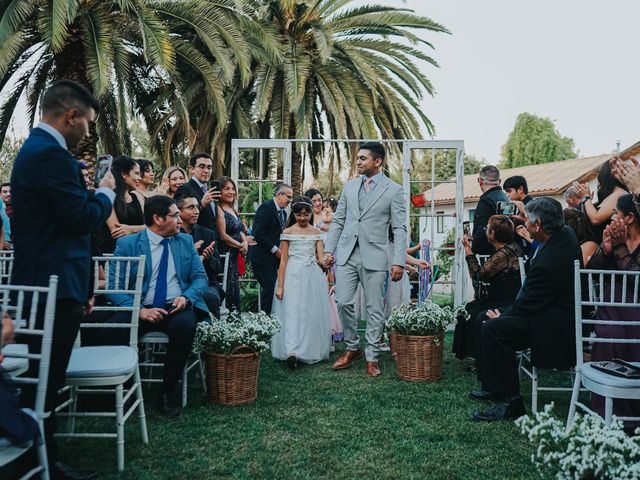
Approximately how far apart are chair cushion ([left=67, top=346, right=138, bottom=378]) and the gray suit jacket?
2565 mm

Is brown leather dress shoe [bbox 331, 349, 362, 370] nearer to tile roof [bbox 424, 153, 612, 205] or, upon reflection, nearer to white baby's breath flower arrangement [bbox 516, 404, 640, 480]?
white baby's breath flower arrangement [bbox 516, 404, 640, 480]

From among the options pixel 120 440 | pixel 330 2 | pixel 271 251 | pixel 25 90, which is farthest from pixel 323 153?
pixel 120 440

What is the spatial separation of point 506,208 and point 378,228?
4.34 feet

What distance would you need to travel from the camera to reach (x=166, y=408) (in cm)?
402

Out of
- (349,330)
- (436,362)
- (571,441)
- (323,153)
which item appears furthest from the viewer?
(323,153)

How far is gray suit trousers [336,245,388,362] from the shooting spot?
5387 millimetres

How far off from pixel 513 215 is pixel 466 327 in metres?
1.24

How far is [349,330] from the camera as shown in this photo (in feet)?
18.5

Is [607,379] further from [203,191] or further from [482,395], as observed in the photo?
[203,191]

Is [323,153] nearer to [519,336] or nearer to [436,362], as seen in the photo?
[436,362]

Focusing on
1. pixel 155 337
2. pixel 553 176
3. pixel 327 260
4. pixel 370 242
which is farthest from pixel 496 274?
pixel 553 176

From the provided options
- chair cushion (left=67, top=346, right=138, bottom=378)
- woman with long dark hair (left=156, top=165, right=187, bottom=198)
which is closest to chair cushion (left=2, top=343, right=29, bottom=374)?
chair cushion (left=67, top=346, right=138, bottom=378)

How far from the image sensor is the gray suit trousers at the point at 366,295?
5387mm

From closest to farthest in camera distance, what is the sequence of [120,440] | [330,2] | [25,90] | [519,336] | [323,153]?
[120,440] → [519,336] → [25,90] → [330,2] → [323,153]
